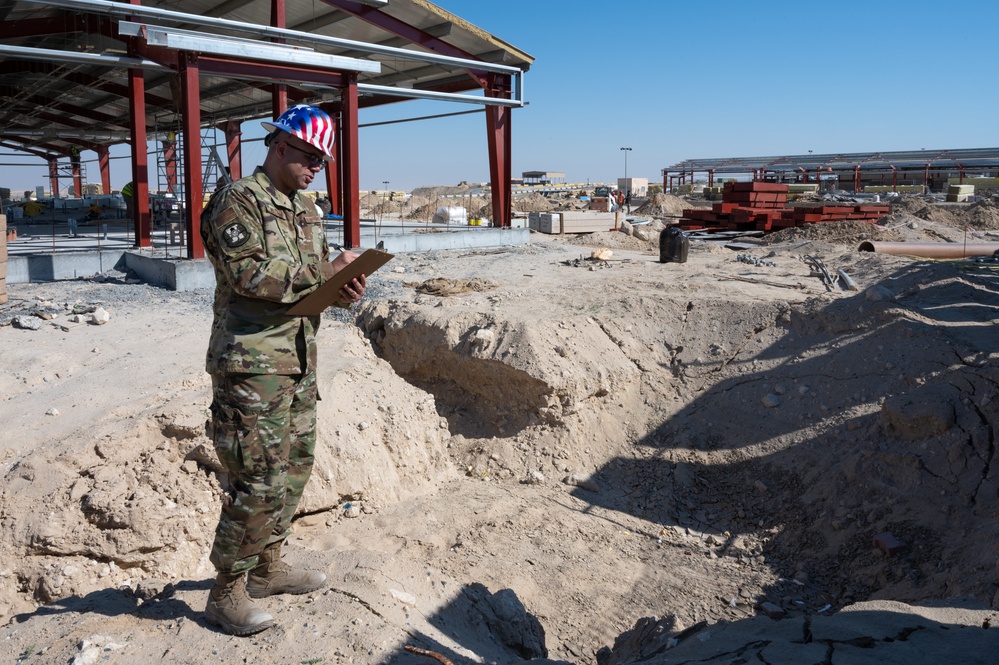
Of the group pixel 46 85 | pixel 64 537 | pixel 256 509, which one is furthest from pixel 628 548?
pixel 46 85

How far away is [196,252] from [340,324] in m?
3.09

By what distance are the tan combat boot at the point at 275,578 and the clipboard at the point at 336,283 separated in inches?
43.4

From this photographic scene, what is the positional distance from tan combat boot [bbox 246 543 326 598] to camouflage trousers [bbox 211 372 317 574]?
142mm

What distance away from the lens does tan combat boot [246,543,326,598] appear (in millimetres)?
3412

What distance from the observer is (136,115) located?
38.4 feet

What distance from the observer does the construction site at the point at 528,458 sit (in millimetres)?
3516

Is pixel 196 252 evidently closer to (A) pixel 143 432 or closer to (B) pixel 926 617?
(A) pixel 143 432

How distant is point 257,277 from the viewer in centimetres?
291

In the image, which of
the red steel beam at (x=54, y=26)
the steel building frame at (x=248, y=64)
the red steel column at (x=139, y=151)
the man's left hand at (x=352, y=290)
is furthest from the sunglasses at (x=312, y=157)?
the red steel beam at (x=54, y=26)

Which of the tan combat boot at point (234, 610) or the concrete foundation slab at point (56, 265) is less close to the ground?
the concrete foundation slab at point (56, 265)

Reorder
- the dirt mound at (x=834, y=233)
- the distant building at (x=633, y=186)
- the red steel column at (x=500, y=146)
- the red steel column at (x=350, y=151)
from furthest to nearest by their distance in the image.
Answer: the distant building at (x=633, y=186) < the dirt mound at (x=834, y=233) < the red steel column at (x=500, y=146) < the red steel column at (x=350, y=151)

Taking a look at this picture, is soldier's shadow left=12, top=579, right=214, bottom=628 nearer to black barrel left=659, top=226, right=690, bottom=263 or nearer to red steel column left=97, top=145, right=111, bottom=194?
black barrel left=659, top=226, right=690, bottom=263

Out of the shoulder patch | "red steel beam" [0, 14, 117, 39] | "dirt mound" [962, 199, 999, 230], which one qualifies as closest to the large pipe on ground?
"dirt mound" [962, 199, 999, 230]

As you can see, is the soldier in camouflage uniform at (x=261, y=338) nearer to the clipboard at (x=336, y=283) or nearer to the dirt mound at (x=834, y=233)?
the clipboard at (x=336, y=283)
